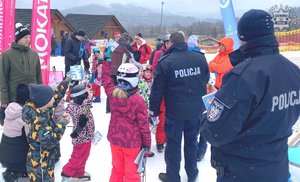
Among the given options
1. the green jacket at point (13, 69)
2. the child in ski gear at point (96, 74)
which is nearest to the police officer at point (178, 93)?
the green jacket at point (13, 69)

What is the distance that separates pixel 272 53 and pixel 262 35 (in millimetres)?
129

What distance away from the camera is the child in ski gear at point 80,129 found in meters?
3.71

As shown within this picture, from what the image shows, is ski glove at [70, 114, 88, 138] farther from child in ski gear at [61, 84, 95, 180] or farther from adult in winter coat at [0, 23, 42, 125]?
adult in winter coat at [0, 23, 42, 125]

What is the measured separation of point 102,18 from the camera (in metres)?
41.1

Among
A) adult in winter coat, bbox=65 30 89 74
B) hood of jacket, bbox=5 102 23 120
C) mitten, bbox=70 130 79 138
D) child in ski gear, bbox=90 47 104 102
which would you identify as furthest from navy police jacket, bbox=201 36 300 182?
adult in winter coat, bbox=65 30 89 74

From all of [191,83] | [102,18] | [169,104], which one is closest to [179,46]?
[191,83]

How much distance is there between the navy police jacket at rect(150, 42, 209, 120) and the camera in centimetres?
357

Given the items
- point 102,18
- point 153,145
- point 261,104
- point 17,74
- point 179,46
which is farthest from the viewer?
point 102,18

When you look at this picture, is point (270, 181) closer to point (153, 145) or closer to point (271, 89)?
point (271, 89)

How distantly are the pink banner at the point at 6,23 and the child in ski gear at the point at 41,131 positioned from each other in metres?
3.33

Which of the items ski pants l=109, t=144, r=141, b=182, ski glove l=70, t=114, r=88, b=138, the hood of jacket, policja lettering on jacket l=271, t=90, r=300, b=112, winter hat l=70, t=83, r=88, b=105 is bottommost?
ski pants l=109, t=144, r=141, b=182

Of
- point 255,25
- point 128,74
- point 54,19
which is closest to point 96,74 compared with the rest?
point 128,74

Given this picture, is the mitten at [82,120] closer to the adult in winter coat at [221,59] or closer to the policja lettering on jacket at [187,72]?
the policja lettering on jacket at [187,72]

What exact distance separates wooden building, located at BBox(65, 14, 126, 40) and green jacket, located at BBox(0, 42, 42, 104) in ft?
116
